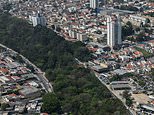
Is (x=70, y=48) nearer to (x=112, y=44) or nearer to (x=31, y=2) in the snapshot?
(x=112, y=44)

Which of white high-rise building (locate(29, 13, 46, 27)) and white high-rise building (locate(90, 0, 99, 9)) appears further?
white high-rise building (locate(90, 0, 99, 9))

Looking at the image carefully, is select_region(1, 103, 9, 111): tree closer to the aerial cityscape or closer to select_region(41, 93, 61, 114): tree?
the aerial cityscape

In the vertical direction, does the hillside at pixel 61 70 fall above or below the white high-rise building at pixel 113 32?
below

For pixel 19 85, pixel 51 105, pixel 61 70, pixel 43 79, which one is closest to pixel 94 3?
pixel 61 70

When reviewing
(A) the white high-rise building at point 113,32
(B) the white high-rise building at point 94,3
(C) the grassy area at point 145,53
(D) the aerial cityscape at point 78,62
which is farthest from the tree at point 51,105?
(B) the white high-rise building at point 94,3

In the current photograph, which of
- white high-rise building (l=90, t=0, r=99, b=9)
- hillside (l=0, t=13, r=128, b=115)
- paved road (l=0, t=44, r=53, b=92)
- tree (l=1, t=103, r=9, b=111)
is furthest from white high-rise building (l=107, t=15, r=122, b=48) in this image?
white high-rise building (l=90, t=0, r=99, b=9)

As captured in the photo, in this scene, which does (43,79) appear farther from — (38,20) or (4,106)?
(38,20)

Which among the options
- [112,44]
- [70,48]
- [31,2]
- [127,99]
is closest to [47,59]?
[70,48]

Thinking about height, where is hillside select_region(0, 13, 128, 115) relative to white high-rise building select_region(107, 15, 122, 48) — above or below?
below

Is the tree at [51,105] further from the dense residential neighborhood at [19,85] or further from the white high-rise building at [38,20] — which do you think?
the white high-rise building at [38,20]
